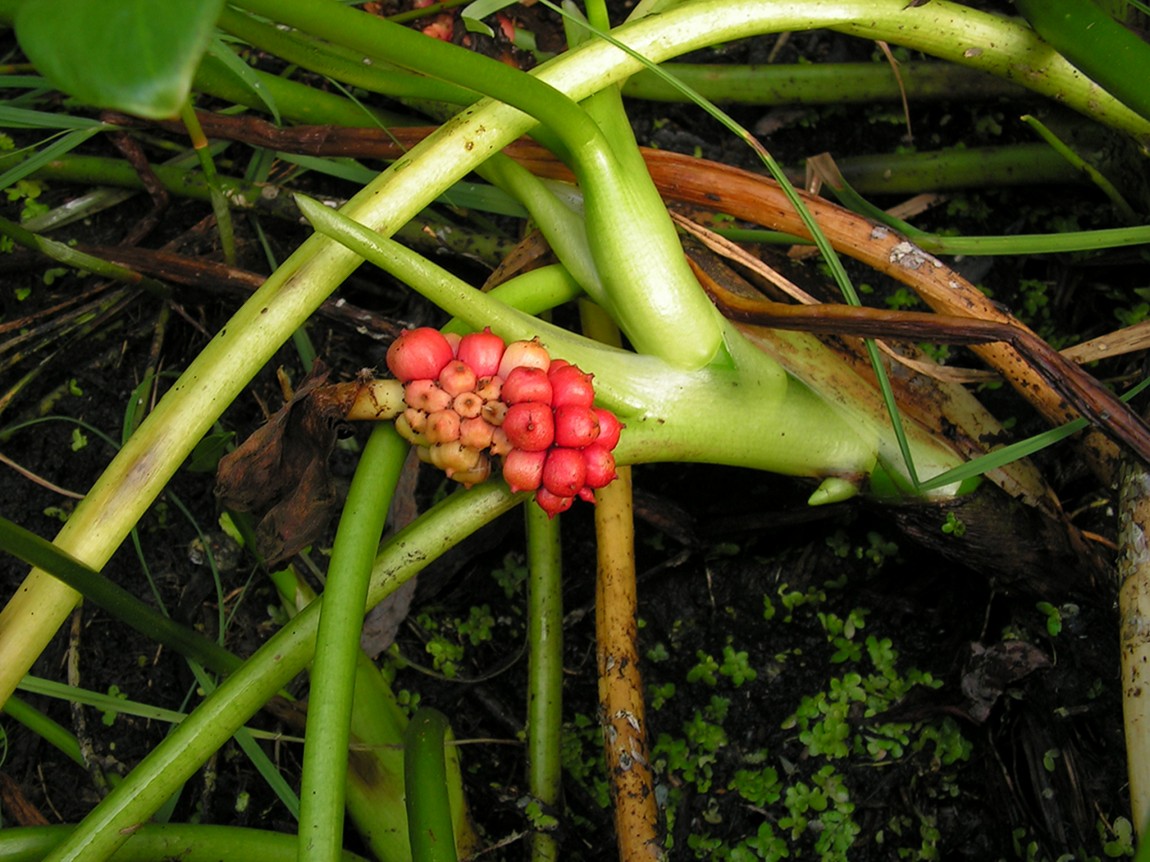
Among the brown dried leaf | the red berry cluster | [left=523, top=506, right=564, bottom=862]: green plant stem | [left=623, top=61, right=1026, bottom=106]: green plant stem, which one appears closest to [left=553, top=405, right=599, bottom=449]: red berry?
the red berry cluster

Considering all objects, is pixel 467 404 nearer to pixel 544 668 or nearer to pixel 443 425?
pixel 443 425

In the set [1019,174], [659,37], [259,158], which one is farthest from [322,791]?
[1019,174]

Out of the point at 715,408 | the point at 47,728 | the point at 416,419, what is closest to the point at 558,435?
the point at 416,419

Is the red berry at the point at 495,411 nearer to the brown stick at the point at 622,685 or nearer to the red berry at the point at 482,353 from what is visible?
the red berry at the point at 482,353

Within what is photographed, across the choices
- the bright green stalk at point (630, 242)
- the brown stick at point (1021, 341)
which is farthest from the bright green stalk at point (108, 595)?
the brown stick at point (1021, 341)

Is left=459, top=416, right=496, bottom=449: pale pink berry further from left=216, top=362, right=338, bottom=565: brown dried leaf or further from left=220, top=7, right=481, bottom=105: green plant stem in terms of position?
left=220, top=7, right=481, bottom=105: green plant stem

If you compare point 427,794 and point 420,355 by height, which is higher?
point 420,355
